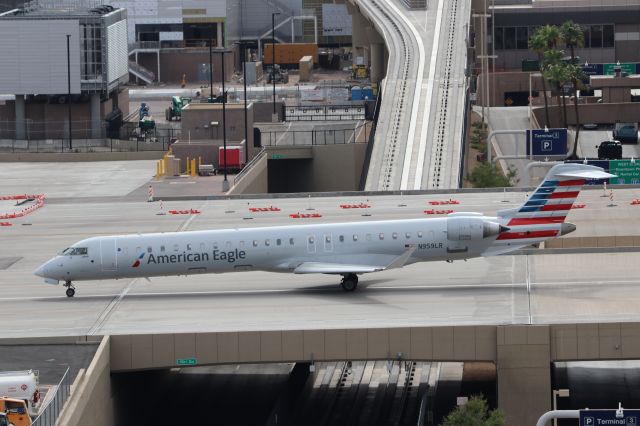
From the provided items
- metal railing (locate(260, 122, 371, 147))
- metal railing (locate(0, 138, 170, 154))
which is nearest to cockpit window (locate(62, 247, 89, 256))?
metal railing (locate(260, 122, 371, 147))

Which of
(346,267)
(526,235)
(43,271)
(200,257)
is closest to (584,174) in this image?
(526,235)

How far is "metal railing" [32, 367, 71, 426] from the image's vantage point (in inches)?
2098

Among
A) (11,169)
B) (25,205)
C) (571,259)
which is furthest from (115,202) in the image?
(571,259)

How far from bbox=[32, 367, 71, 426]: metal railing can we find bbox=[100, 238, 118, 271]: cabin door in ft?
38.2

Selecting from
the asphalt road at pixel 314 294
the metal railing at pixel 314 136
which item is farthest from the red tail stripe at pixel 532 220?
the metal railing at pixel 314 136

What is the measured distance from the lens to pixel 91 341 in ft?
204

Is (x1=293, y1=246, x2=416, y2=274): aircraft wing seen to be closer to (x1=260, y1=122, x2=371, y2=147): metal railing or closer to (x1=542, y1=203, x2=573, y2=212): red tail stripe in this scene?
(x1=542, y1=203, x2=573, y2=212): red tail stripe

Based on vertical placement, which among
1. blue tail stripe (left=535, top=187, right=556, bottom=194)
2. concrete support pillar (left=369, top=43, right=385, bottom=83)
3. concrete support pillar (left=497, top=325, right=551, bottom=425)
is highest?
concrete support pillar (left=369, top=43, right=385, bottom=83)

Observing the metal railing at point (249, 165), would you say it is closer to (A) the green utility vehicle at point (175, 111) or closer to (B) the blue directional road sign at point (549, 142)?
(B) the blue directional road sign at point (549, 142)

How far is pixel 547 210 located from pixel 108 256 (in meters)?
18.3

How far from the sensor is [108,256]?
2721 inches

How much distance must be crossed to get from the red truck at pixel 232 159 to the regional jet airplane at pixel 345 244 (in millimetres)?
41646

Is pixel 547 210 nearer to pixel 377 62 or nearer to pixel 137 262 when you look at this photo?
pixel 137 262

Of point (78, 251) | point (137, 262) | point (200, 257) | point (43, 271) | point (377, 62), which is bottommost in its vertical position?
point (43, 271)
